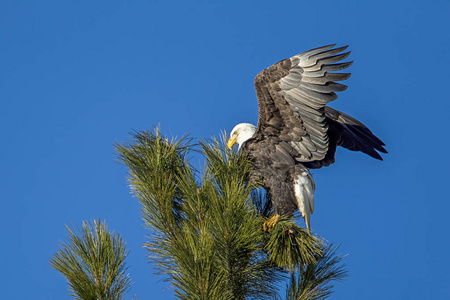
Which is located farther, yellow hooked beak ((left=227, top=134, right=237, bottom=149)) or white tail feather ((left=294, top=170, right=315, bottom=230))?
yellow hooked beak ((left=227, top=134, right=237, bottom=149))

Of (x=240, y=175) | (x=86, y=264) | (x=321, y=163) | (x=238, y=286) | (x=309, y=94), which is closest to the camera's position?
(x=86, y=264)

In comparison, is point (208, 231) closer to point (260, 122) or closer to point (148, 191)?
point (148, 191)

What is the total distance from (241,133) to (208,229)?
1.65 m

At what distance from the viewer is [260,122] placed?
5.18 metres

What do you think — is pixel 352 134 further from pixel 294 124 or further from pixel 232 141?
pixel 232 141

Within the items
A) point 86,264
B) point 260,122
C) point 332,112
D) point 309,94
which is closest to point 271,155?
point 260,122

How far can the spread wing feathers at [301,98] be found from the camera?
4.99 metres

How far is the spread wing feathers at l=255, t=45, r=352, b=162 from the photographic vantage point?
499 cm

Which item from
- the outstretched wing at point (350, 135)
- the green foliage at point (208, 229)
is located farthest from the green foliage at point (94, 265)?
the outstretched wing at point (350, 135)

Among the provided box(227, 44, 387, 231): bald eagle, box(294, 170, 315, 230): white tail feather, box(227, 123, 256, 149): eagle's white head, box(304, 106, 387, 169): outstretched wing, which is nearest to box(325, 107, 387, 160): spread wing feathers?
box(304, 106, 387, 169): outstretched wing

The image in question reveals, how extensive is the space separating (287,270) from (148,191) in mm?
1153

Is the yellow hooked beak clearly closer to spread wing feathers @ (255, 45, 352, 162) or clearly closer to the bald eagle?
the bald eagle

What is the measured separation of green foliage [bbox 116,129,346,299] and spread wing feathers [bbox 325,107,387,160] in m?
1.76

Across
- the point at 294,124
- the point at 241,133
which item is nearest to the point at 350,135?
the point at 294,124
